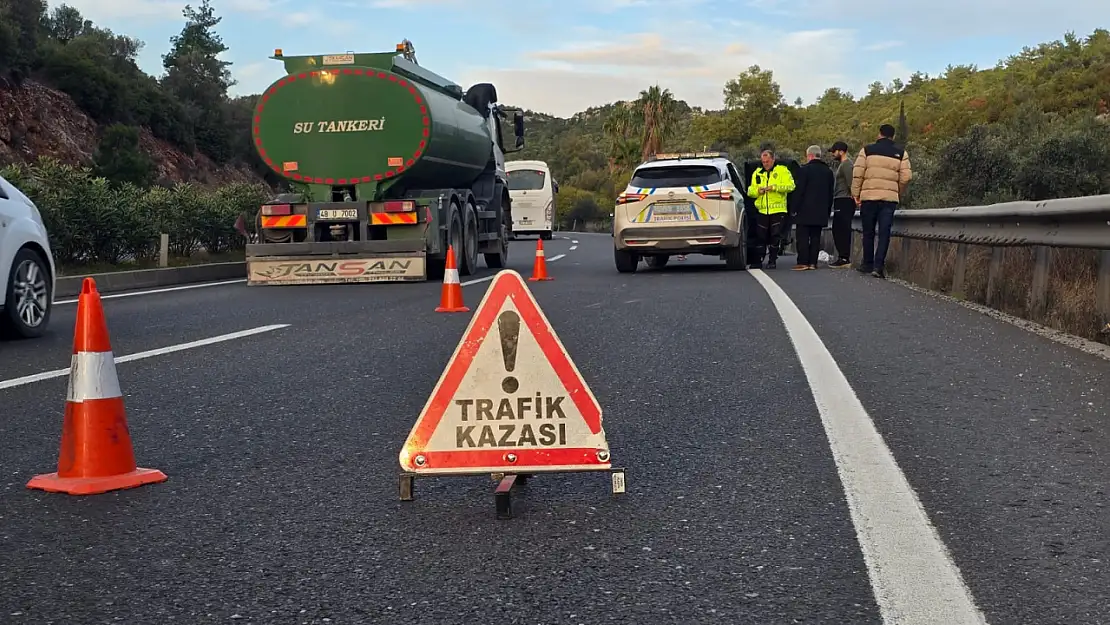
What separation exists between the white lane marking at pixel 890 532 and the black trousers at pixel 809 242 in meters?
12.1

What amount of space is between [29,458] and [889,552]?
3.44 meters

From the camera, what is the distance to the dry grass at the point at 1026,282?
28.6ft

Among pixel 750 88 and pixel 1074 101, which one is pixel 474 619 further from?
pixel 750 88

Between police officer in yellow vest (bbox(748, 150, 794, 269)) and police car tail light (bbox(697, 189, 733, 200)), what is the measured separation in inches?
64.5

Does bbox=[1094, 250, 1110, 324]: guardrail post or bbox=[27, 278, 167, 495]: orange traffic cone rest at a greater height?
bbox=[1094, 250, 1110, 324]: guardrail post

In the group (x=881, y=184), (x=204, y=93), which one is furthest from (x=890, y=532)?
(x=204, y=93)

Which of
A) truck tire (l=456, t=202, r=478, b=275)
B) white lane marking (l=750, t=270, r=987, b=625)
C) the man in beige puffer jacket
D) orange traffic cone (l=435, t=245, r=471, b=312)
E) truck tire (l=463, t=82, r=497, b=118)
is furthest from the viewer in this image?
truck tire (l=463, t=82, r=497, b=118)

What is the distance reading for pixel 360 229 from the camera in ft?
55.5

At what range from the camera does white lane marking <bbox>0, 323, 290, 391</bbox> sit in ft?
23.8

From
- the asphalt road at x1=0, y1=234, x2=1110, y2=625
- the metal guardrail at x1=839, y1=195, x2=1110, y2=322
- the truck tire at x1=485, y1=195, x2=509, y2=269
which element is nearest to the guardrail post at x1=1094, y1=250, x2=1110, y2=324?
the metal guardrail at x1=839, y1=195, x2=1110, y2=322

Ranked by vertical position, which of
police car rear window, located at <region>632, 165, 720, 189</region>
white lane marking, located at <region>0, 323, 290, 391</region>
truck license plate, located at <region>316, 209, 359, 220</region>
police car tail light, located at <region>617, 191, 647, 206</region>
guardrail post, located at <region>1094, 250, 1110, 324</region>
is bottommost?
white lane marking, located at <region>0, 323, 290, 391</region>

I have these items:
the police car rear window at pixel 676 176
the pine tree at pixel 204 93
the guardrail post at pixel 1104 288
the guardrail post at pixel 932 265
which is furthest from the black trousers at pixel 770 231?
the pine tree at pixel 204 93

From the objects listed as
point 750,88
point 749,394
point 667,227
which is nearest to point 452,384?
point 749,394

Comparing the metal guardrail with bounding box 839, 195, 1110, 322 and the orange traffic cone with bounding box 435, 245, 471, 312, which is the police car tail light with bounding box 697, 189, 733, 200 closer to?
the metal guardrail with bounding box 839, 195, 1110, 322
